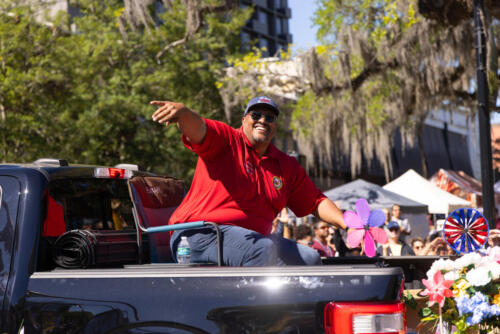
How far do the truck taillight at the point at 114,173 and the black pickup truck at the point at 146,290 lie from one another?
1.60ft

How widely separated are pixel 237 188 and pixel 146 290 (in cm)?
91

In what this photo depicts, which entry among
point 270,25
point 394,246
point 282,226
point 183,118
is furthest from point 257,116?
point 270,25

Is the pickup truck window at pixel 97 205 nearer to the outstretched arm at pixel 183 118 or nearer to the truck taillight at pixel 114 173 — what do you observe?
the truck taillight at pixel 114 173

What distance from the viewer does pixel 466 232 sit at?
483 cm

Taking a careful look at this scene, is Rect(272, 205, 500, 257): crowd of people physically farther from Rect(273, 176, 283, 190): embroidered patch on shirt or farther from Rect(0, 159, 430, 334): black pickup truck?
→ Rect(0, 159, 430, 334): black pickup truck

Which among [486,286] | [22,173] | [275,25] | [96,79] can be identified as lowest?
[486,286]

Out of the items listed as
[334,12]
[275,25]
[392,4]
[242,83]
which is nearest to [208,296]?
[392,4]

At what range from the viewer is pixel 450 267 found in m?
3.39

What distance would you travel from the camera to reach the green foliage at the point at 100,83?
18.8 metres

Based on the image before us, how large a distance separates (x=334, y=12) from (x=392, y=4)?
354 cm

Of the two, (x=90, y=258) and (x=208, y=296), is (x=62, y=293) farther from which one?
(x=208, y=296)

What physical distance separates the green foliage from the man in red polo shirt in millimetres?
13625

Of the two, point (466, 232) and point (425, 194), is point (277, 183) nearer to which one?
point (466, 232)

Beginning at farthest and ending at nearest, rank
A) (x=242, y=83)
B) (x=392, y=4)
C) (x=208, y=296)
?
(x=242, y=83) < (x=392, y=4) < (x=208, y=296)
